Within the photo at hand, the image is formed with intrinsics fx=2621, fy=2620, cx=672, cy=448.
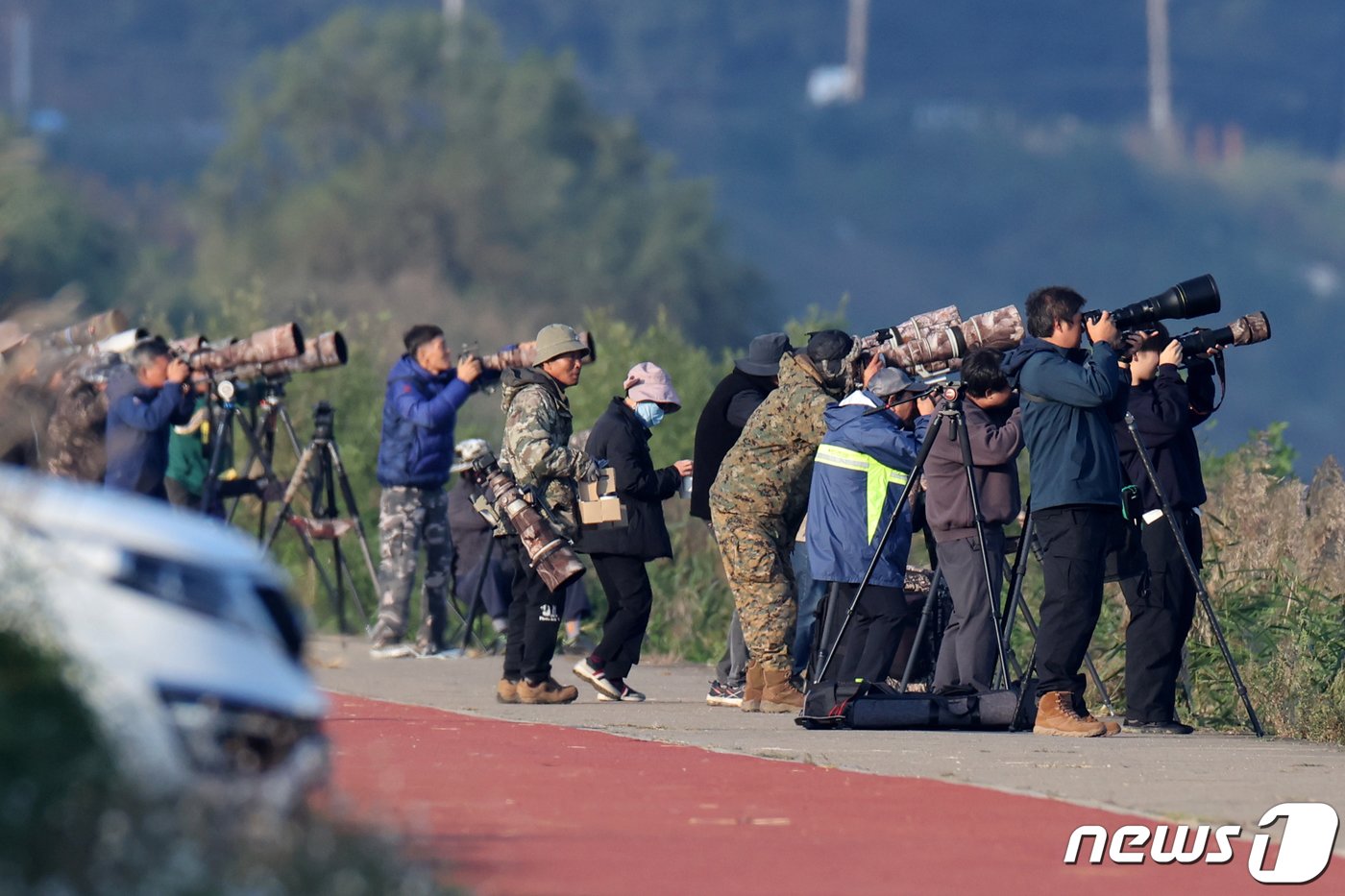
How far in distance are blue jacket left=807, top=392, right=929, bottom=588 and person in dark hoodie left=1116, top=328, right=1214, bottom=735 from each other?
1.06 meters

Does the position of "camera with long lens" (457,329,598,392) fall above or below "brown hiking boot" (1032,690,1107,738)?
above

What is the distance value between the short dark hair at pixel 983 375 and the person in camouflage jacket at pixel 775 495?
2.37 feet

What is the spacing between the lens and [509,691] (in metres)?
13.1

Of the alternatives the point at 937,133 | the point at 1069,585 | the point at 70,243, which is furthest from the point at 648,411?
the point at 937,133

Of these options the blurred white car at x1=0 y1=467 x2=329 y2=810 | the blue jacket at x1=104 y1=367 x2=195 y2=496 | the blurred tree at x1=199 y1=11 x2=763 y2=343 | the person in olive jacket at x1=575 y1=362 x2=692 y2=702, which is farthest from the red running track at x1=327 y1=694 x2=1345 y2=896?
the blurred tree at x1=199 y1=11 x2=763 y2=343

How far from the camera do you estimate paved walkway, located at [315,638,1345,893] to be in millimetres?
7215

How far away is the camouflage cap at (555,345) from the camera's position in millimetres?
12820

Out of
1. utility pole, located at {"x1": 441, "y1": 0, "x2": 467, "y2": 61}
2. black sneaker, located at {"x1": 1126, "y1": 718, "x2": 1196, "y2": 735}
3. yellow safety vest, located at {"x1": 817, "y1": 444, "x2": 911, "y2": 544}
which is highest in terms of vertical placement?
utility pole, located at {"x1": 441, "y1": 0, "x2": 467, "y2": 61}

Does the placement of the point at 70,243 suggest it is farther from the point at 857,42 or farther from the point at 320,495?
the point at 857,42

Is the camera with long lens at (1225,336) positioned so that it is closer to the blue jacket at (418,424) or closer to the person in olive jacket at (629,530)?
the person in olive jacket at (629,530)

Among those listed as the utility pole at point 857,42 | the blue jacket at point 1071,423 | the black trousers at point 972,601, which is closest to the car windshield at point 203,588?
the blue jacket at point 1071,423

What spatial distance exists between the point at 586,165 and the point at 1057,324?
54622mm

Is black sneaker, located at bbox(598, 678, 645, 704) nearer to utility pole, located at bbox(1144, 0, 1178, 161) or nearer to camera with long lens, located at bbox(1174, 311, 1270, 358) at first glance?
camera with long lens, located at bbox(1174, 311, 1270, 358)

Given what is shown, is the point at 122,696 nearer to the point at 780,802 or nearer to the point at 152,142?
the point at 780,802
